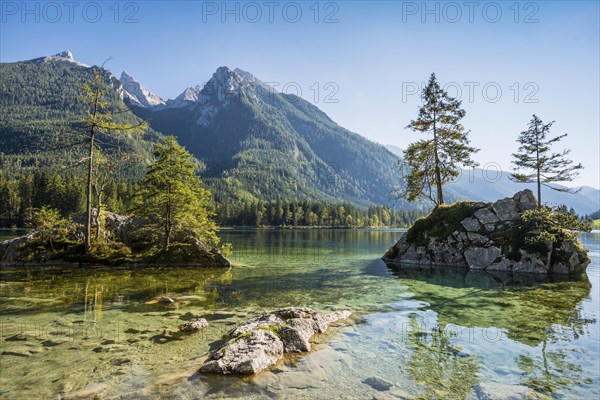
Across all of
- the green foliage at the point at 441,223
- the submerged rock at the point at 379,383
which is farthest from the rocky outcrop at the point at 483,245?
the submerged rock at the point at 379,383

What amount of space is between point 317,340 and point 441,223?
32705 millimetres

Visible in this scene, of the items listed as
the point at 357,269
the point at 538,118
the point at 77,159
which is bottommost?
the point at 357,269

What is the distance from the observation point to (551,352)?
1149 cm

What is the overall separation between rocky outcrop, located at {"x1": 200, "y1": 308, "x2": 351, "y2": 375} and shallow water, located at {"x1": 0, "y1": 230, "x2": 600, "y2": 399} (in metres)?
0.42

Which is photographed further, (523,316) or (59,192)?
(59,192)

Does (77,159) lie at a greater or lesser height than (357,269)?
greater

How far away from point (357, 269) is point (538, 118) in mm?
28913

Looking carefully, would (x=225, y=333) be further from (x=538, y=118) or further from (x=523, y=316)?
(x=538, y=118)

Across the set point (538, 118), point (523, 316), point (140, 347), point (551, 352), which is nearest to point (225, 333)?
point (140, 347)

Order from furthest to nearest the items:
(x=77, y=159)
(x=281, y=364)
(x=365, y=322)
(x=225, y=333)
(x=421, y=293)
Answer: (x=77, y=159)
(x=421, y=293)
(x=365, y=322)
(x=225, y=333)
(x=281, y=364)

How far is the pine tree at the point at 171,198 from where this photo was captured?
33.1m

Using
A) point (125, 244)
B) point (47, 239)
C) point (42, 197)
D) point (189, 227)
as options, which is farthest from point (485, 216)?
point (42, 197)

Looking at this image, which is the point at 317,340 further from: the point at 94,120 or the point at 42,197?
the point at 42,197

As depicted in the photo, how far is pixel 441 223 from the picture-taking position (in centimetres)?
4081
